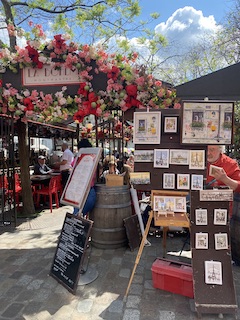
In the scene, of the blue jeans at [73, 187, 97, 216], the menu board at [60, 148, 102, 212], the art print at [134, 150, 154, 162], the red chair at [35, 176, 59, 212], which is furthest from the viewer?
the red chair at [35, 176, 59, 212]

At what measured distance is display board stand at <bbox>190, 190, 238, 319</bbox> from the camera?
8.16ft

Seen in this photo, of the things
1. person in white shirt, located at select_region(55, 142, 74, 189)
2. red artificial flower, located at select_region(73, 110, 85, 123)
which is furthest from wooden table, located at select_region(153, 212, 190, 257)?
person in white shirt, located at select_region(55, 142, 74, 189)

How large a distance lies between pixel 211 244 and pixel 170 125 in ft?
4.13

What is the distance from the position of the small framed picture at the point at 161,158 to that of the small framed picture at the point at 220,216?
673 mm

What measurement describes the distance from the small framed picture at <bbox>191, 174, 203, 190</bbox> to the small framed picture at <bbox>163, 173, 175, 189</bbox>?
19 cm

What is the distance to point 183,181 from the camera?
8.73 feet

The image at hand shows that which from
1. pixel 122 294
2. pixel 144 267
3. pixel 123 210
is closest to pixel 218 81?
pixel 123 210

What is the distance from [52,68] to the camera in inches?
157

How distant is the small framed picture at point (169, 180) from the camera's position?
2.68 meters

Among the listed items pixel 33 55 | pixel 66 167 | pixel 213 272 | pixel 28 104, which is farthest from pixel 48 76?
pixel 66 167

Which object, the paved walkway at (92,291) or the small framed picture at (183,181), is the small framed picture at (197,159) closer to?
the small framed picture at (183,181)

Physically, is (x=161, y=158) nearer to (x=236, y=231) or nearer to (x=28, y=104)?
(x=236, y=231)

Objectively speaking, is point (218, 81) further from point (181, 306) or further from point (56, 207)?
point (56, 207)

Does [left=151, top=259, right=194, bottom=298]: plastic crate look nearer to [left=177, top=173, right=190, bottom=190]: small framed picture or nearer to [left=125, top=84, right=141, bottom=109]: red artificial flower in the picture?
[left=177, top=173, right=190, bottom=190]: small framed picture
